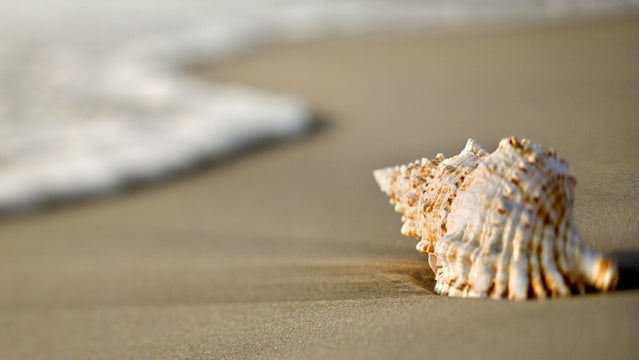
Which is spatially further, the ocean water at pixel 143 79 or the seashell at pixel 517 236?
the ocean water at pixel 143 79

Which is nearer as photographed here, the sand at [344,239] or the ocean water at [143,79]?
the sand at [344,239]

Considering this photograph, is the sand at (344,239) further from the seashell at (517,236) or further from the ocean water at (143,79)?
the ocean water at (143,79)

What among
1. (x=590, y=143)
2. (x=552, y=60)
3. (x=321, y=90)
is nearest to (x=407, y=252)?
(x=590, y=143)

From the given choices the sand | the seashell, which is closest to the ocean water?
the sand

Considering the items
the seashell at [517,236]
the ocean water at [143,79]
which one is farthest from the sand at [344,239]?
the ocean water at [143,79]

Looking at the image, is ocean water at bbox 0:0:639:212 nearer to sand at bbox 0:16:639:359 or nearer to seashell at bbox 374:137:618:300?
sand at bbox 0:16:639:359

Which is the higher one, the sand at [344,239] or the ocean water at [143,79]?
the ocean water at [143,79]
